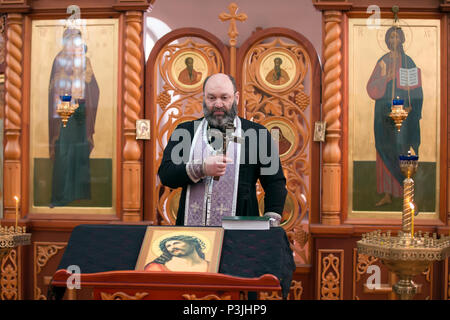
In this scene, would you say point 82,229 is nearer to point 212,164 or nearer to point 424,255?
point 212,164

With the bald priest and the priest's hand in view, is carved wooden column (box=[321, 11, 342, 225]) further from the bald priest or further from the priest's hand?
the priest's hand

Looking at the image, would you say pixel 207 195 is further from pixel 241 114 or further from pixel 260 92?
pixel 260 92

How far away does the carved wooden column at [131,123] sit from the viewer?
5551mm

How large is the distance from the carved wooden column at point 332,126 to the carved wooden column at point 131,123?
1.73m

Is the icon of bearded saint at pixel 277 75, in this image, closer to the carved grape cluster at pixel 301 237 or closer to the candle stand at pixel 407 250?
the carved grape cluster at pixel 301 237

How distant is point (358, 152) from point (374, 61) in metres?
0.85

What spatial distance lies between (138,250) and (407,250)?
1538 mm

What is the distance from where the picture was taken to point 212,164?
9.47ft

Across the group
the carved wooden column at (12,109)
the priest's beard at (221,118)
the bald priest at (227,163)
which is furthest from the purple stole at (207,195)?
the carved wooden column at (12,109)

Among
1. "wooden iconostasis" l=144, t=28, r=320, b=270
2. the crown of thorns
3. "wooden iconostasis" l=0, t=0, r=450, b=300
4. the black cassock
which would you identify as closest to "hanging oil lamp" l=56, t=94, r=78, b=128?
"wooden iconostasis" l=0, t=0, r=450, b=300

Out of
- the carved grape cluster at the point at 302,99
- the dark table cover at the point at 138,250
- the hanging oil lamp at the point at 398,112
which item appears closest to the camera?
the dark table cover at the point at 138,250

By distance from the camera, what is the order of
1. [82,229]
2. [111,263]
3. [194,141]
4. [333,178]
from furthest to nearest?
[333,178], [194,141], [82,229], [111,263]

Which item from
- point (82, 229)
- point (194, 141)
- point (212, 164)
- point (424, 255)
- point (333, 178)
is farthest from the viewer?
point (333, 178)

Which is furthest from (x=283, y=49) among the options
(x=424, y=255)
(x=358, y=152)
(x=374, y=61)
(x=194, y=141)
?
(x=424, y=255)
